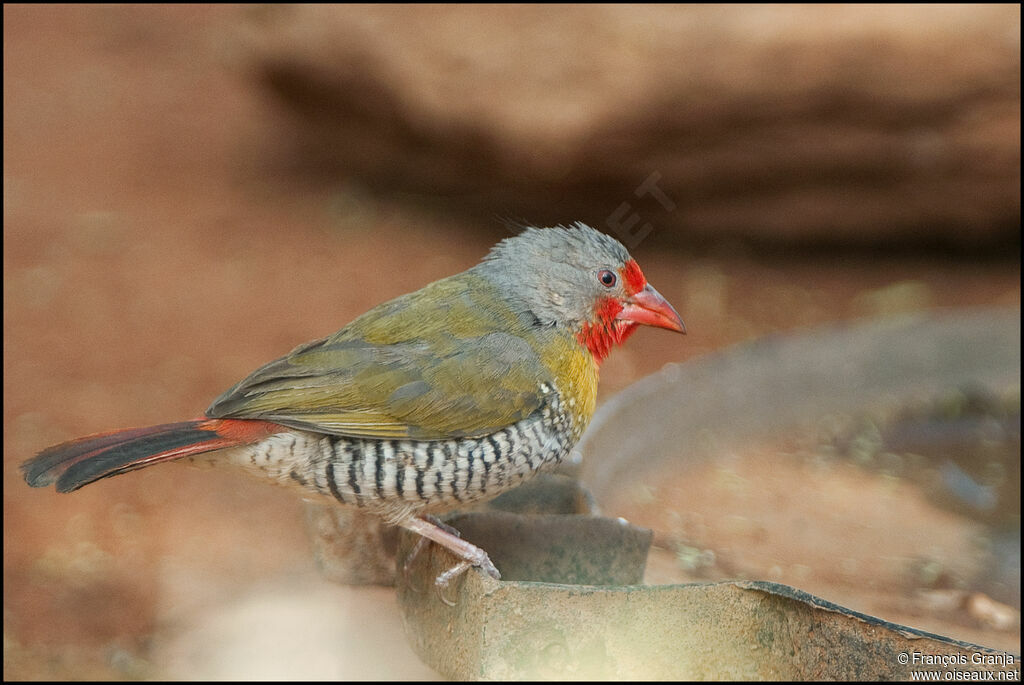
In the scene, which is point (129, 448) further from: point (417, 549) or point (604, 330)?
point (604, 330)

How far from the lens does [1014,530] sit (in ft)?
12.4

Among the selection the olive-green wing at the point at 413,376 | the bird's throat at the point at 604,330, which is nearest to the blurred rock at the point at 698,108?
the bird's throat at the point at 604,330

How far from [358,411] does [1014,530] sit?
233cm

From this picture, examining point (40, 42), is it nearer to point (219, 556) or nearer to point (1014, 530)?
point (219, 556)

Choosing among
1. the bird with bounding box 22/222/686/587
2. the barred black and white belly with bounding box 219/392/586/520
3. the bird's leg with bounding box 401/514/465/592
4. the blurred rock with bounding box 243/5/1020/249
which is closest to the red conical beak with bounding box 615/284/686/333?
the bird with bounding box 22/222/686/587

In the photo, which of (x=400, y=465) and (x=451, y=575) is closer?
(x=451, y=575)

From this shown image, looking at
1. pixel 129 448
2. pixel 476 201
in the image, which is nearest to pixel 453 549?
pixel 129 448

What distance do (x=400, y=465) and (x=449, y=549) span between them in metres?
0.24

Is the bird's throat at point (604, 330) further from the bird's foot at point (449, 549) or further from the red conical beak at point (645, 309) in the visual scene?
the bird's foot at point (449, 549)

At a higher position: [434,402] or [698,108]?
[698,108]

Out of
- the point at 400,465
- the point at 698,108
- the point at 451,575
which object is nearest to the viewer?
the point at 451,575

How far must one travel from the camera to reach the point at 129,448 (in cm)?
253

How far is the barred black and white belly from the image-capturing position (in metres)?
2.66

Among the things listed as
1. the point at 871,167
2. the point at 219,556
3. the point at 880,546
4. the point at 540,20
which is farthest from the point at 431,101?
the point at 880,546
